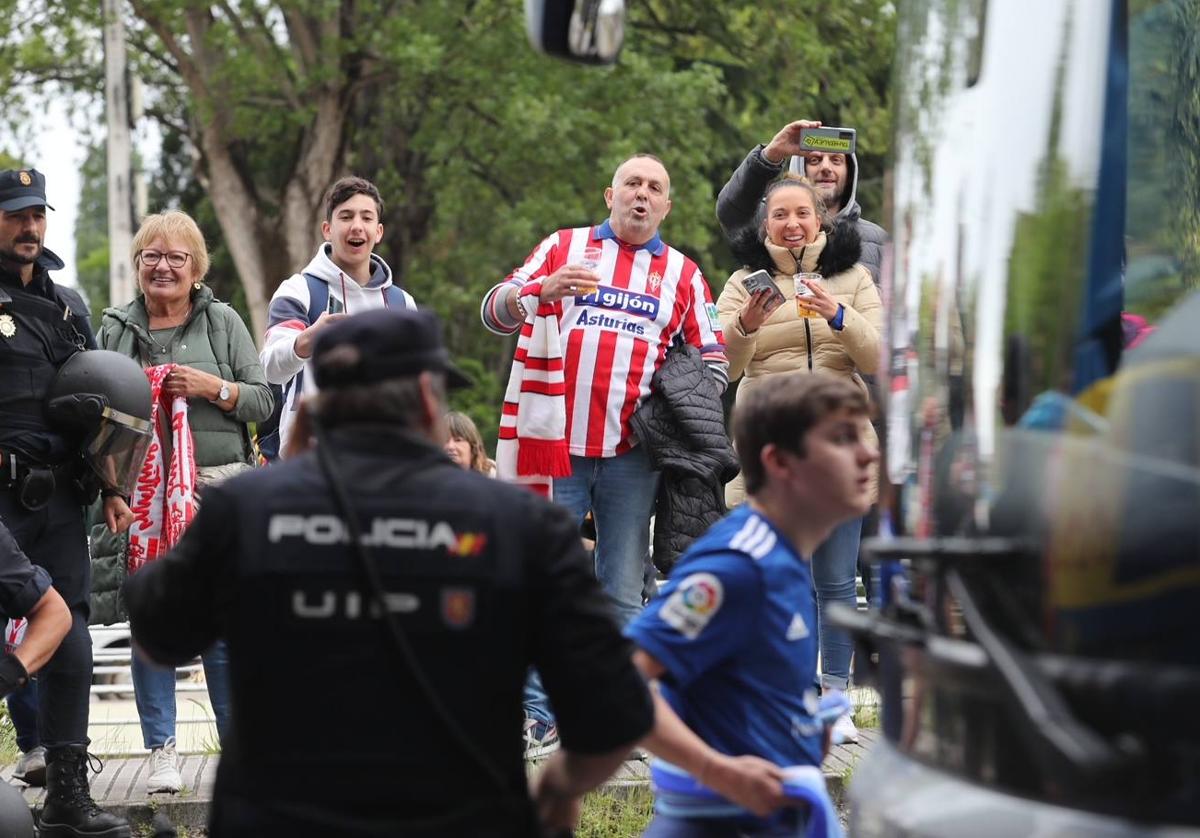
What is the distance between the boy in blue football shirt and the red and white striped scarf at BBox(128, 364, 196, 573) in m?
3.35

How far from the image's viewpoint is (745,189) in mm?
7539

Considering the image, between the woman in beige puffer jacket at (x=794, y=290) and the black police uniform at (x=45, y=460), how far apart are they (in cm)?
238

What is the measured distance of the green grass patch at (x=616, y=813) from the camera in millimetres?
6352

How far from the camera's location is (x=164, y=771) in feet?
22.0

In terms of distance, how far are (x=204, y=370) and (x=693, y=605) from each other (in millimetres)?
3781

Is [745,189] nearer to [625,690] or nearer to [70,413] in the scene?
[70,413]

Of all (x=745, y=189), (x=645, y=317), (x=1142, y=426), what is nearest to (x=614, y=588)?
(x=645, y=317)

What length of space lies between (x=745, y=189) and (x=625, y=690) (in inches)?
185

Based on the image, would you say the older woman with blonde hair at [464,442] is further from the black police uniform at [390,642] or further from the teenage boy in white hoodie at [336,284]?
the black police uniform at [390,642]

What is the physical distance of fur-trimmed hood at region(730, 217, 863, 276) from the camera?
23.6ft

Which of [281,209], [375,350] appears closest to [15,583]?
[375,350]

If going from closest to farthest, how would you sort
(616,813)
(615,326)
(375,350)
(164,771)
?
(375,350)
(616,813)
(164,771)
(615,326)

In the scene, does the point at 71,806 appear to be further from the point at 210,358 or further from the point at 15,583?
the point at 210,358

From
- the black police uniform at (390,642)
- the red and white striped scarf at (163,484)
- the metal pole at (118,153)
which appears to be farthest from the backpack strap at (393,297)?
the metal pole at (118,153)
